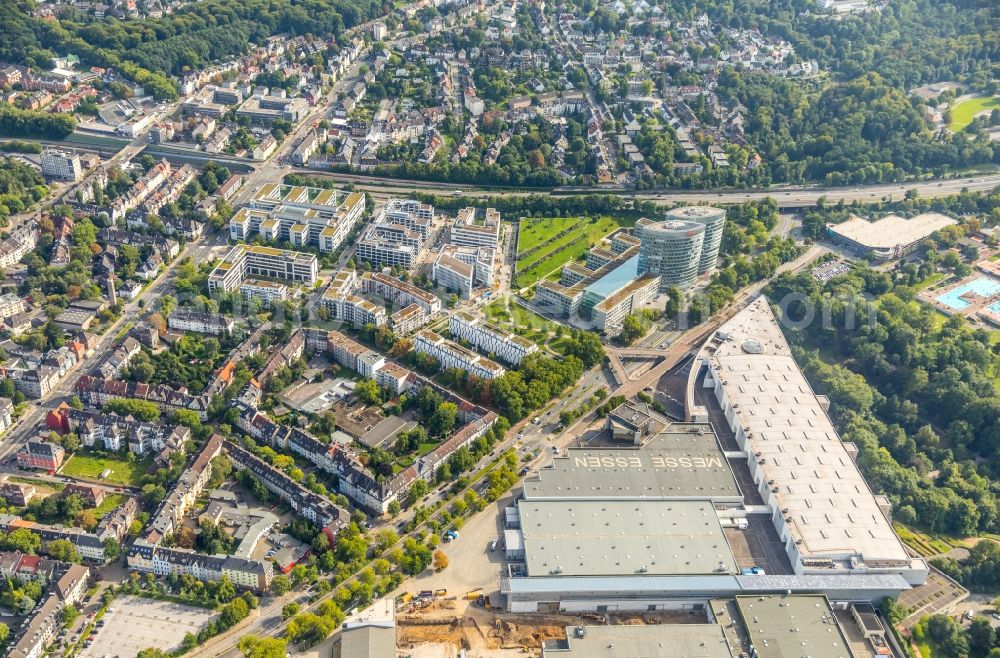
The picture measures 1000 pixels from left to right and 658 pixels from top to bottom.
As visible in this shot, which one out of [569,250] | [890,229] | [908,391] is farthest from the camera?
[890,229]

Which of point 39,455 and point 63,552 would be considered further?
point 39,455

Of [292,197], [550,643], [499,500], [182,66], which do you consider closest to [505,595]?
[550,643]

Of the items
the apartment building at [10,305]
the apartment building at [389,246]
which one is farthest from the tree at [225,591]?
the apartment building at [389,246]

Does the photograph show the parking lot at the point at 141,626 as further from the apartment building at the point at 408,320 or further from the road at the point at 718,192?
the road at the point at 718,192

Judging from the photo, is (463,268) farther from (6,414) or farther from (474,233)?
(6,414)

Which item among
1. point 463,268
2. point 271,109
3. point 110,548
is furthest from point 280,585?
point 271,109

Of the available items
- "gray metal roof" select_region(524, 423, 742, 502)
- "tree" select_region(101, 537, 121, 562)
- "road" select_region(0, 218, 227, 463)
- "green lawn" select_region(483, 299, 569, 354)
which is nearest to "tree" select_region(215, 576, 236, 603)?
"tree" select_region(101, 537, 121, 562)

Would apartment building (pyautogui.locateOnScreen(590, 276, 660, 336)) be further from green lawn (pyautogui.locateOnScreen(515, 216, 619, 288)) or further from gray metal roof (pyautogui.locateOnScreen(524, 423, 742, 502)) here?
gray metal roof (pyautogui.locateOnScreen(524, 423, 742, 502))

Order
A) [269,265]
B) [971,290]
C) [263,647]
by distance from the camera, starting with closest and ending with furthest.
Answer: [263,647] → [269,265] → [971,290]
